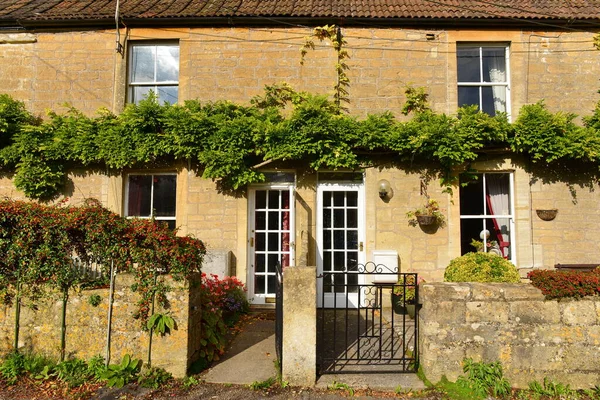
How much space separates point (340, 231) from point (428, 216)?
174 cm

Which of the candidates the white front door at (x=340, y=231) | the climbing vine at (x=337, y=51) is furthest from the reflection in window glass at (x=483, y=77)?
the white front door at (x=340, y=231)

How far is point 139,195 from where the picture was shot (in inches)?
286

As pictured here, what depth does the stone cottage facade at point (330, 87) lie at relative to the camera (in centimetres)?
686

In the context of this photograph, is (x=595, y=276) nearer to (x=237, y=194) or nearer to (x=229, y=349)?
(x=229, y=349)

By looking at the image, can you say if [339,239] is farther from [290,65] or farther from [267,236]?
[290,65]

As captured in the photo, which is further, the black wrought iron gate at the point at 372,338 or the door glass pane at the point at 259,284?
the door glass pane at the point at 259,284

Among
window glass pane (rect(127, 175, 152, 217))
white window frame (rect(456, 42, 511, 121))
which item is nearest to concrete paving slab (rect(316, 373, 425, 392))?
window glass pane (rect(127, 175, 152, 217))

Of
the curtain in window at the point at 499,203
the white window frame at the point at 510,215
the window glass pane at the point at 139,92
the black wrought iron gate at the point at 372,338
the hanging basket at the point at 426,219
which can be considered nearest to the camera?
the black wrought iron gate at the point at 372,338

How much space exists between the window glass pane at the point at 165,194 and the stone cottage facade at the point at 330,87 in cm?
2

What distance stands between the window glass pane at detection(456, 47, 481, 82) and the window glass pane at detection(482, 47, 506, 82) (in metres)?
0.17

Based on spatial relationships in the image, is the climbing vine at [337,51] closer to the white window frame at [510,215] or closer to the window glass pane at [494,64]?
the window glass pane at [494,64]

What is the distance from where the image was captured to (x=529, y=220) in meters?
6.83

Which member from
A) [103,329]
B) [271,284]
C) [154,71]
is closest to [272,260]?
[271,284]

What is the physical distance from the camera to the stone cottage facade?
22.5ft
